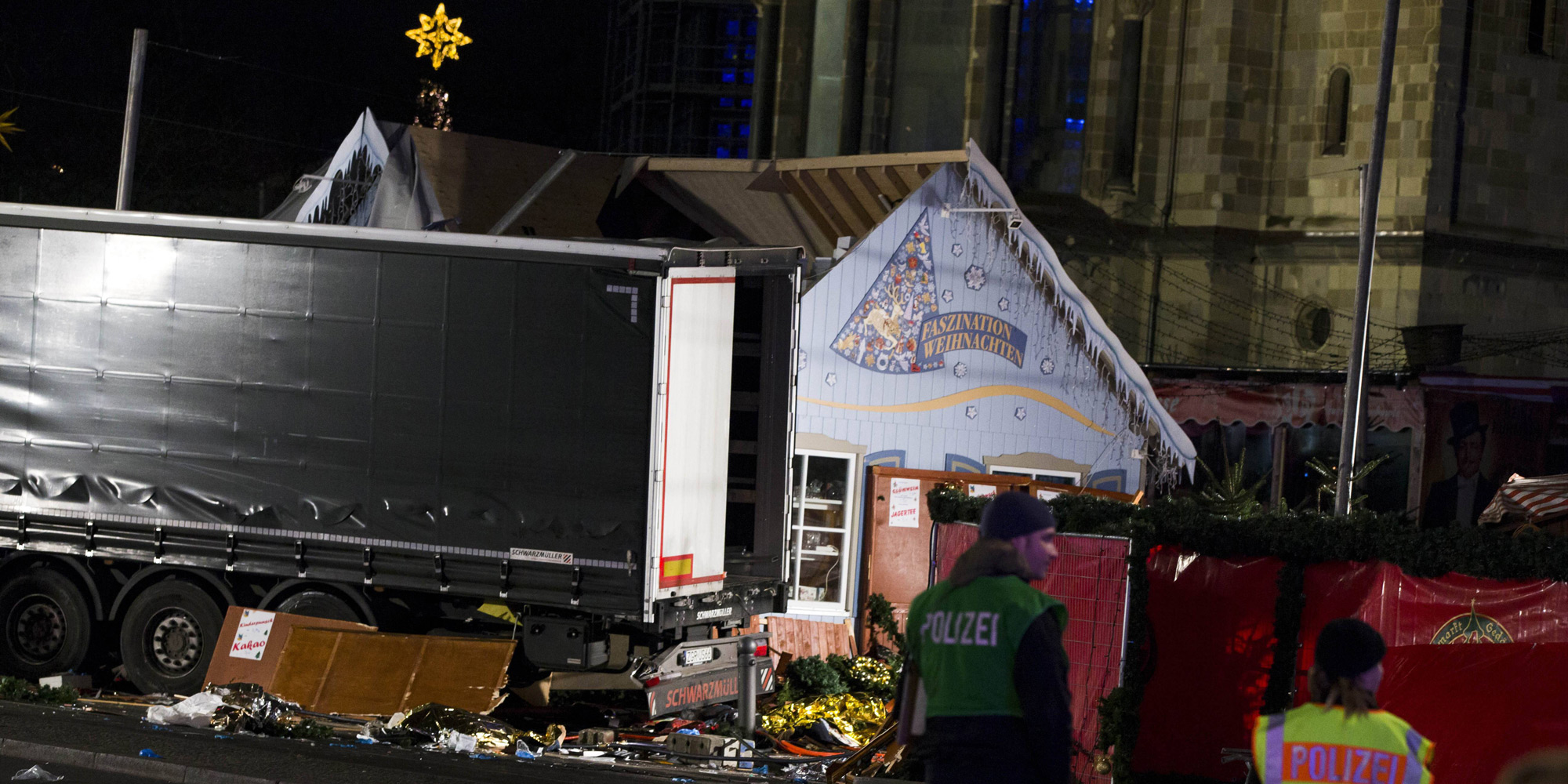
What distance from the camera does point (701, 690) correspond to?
35.6ft

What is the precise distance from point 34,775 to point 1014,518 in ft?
21.7

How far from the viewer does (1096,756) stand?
9.24 meters

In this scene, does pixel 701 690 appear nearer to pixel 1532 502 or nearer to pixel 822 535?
pixel 822 535

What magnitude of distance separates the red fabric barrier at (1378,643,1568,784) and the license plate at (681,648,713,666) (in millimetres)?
4910

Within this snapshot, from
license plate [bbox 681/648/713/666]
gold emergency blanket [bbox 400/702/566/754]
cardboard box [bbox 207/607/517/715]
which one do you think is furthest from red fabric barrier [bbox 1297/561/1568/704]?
cardboard box [bbox 207/607/517/715]

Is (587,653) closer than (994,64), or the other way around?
(587,653)

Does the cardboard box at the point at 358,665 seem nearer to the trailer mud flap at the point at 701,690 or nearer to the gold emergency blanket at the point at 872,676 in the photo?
the trailer mud flap at the point at 701,690

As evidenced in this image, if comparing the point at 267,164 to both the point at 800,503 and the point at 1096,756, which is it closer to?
the point at 800,503

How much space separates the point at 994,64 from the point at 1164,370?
10.4 metres

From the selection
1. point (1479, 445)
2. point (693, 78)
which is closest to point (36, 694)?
point (1479, 445)

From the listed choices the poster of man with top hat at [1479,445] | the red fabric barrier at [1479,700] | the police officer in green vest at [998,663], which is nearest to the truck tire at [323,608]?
the red fabric barrier at [1479,700]

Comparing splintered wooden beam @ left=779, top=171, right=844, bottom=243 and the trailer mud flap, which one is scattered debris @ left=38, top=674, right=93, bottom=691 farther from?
splintered wooden beam @ left=779, top=171, right=844, bottom=243

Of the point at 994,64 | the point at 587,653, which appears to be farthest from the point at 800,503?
the point at 994,64

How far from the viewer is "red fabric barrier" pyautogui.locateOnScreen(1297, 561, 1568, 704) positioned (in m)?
8.75
